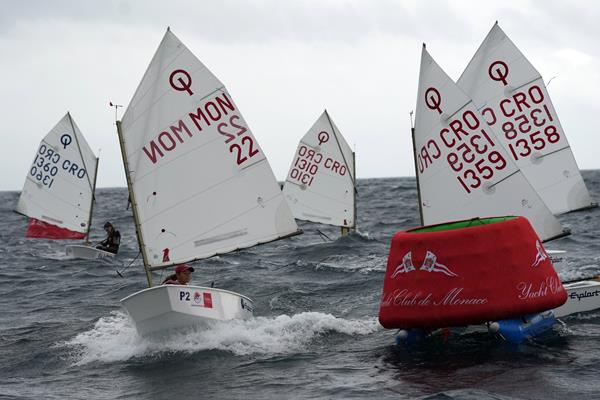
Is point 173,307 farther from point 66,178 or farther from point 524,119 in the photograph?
point 66,178

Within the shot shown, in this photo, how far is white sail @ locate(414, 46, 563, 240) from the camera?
16317mm

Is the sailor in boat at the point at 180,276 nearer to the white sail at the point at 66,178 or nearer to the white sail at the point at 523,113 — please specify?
the white sail at the point at 523,113

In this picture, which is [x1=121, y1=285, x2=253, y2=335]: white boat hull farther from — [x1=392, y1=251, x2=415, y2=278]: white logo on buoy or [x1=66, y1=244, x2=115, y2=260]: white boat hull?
[x1=66, y1=244, x2=115, y2=260]: white boat hull

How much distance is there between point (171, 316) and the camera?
13.0 meters

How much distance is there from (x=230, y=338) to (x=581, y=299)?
590 centimetres

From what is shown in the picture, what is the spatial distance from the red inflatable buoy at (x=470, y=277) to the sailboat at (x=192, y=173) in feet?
10.0

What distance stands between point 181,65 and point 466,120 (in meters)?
5.43

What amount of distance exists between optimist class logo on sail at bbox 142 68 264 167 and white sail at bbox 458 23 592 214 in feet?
21.1

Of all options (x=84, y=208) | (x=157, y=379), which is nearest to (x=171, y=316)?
(x=157, y=379)

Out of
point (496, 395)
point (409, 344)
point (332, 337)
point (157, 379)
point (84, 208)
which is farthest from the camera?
point (84, 208)

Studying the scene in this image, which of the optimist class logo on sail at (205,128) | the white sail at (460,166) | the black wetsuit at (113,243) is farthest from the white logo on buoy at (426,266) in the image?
the black wetsuit at (113,243)

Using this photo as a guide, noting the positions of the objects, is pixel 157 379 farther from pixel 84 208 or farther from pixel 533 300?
pixel 84 208

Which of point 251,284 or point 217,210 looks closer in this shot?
point 217,210

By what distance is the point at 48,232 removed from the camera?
31.9 metres
